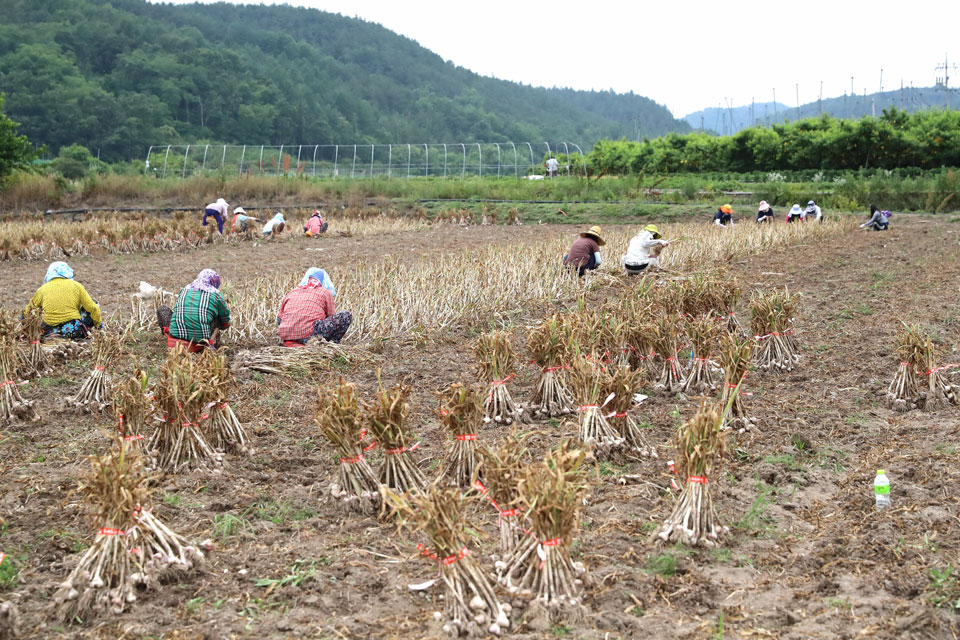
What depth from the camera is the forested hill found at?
5422 centimetres

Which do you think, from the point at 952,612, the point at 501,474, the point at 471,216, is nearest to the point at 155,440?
the point at 501,474

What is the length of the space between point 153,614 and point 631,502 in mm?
2385

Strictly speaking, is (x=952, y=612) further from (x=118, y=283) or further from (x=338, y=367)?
(x=118, y=283)

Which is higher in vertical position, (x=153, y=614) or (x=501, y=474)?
(x=501, y=474)

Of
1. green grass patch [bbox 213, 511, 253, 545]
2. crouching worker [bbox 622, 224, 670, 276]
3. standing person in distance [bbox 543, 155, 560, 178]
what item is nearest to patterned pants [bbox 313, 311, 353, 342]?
green grass patch [bbox 213, 511, 253, 545]

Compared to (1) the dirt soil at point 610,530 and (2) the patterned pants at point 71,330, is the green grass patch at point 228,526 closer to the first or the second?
(1) the dirt soil at point 610,530

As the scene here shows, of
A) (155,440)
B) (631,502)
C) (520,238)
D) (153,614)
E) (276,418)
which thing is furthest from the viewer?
(520,238)

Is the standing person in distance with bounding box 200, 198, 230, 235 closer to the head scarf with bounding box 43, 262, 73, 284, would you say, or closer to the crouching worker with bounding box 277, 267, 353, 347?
the head scarf with bounding box 43, 262, 73, 284

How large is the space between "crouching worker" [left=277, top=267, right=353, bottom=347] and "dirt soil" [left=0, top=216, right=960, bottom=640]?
68cm

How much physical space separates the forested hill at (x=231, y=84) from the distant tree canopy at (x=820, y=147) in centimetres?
3418

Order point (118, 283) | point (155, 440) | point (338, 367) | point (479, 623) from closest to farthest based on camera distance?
point (479, 623) → point (155, 440) → point (338, 367) → point (118, 283)

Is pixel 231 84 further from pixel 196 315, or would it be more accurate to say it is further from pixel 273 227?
pixel 196 315

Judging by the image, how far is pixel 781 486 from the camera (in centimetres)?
469

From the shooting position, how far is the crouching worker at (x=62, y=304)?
8062 millimetres
